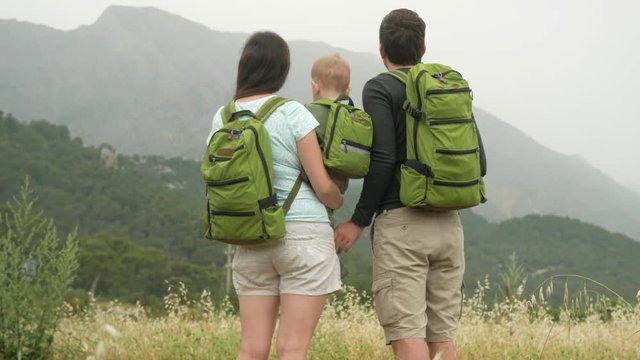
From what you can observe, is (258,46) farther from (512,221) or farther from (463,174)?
(512,221)

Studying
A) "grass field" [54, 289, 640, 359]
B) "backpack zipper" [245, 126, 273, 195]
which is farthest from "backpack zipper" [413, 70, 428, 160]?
"grass field" [54, 289, 640, 359]

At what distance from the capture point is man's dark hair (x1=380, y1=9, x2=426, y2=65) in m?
3.36

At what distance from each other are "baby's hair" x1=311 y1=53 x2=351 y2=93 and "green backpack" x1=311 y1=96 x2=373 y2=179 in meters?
0.16

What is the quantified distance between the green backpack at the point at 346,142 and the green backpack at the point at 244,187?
259 mm

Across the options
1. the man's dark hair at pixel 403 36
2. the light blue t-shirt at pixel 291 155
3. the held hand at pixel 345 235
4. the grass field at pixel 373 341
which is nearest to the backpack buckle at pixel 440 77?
the man's dark hair at pixel 403 36

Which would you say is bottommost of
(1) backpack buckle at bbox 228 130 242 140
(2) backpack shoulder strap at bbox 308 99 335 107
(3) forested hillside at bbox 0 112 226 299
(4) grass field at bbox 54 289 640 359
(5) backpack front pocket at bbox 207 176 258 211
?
(3) forested hillside at bbox 0 112 226 299

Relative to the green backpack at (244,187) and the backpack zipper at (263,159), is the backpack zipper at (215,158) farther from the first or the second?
the backpack zipper at (263,159)

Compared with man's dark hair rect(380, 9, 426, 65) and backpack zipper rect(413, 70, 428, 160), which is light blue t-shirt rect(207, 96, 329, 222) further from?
man's dark hair rect(380, 9, 426, 65)

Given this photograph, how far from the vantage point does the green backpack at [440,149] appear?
3.15 m

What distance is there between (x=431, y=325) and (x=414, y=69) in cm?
126

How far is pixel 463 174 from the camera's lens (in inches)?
124

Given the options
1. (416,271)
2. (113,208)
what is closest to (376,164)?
(416,271)

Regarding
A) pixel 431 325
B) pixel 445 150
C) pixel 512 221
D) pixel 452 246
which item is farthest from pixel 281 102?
pixel 512 221

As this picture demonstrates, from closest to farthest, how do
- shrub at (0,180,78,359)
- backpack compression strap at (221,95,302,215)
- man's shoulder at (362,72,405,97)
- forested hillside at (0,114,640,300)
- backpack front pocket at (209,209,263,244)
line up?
1. backpack front pocket at (209,209,263,244)
2. backpack compression strap at (221,95,302,215)
3. man's shoulder at (362,72,405,97)
4. shrub at (0,180,78,359)
5. forested hillside at (0,114,640,300)
